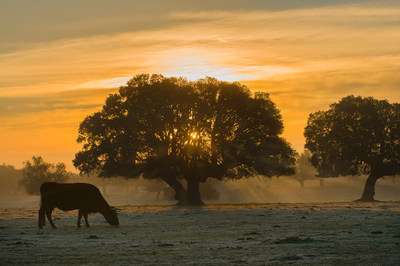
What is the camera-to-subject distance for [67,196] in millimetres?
34312

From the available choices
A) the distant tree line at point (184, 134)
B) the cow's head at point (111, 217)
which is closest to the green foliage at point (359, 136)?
the distant tree line at point (184, 134)

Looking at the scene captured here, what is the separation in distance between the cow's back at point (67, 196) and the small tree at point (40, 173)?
74499 mm

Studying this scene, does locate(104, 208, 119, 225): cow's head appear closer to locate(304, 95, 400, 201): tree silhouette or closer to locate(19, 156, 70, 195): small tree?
locate(304, 95, 400, 201): tree silhouette

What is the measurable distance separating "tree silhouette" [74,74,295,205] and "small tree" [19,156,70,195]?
40655 mm

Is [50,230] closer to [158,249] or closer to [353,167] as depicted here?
[158,249]

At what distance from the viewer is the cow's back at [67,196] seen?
112 feet

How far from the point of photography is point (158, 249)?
20922 mm

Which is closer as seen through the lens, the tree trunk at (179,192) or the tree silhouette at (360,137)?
the tree trunk at (179,192)

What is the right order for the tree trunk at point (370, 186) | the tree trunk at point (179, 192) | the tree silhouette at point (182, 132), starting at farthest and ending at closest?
the tree trunk at point (370, 186)
the tree trunk at point (179, 192)
the tree silhouette at point (182, 132)

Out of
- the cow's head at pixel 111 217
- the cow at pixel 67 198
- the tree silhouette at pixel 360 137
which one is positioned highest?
the tree silhouette at pixel 360 137

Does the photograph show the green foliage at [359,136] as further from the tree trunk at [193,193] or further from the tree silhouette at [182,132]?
the tree trunk at [193,193]

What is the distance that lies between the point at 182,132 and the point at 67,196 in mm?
34077

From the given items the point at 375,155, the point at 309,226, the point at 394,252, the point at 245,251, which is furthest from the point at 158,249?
the point at 375,155

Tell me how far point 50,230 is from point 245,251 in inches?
647
